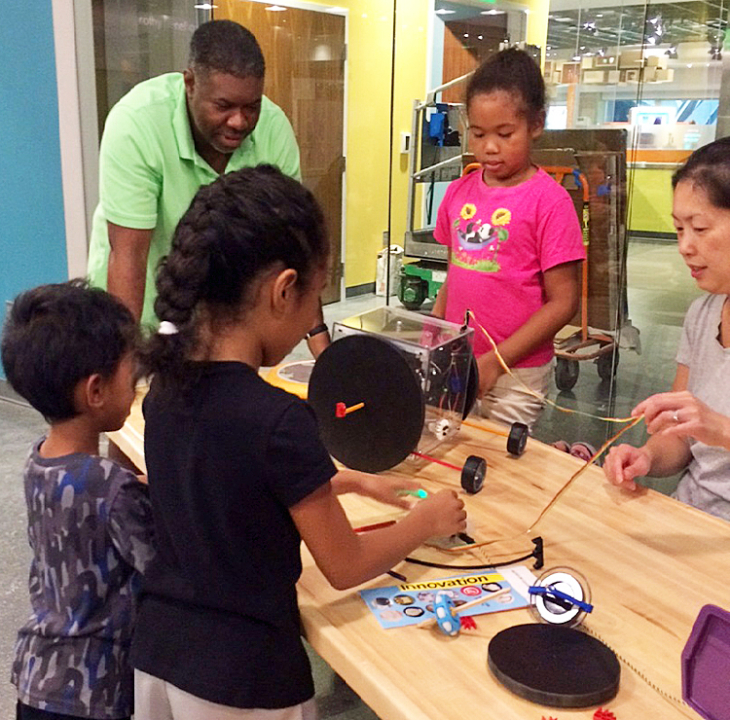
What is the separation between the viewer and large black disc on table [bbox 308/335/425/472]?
4.08 ft

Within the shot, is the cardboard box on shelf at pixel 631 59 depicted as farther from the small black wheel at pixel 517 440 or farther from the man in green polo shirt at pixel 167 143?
the small black wheel at pixel 517 440

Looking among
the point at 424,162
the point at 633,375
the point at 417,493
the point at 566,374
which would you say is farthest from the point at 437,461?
the point at 424,162

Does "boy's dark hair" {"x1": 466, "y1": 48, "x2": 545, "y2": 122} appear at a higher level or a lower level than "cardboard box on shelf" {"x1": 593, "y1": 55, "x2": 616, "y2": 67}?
lower

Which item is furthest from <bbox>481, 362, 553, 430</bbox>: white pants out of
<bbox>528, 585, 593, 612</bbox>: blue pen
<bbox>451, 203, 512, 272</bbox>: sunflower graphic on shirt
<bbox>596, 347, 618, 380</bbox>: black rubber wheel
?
<bbox>596, 347, 618, 380</bbox>: black rubber wheel

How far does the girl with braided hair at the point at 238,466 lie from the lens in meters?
0.88

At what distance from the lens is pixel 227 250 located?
34.9 inches

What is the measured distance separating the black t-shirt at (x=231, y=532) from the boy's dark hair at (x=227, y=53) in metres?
0.83

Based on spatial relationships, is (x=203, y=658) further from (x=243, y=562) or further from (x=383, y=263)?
(x=383, y=263)

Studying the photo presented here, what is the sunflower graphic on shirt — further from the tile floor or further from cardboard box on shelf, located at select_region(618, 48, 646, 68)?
cardboard box on shelf, located at select_region(618, 48, 646, 68)

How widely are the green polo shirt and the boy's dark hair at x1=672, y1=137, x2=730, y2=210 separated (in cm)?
75

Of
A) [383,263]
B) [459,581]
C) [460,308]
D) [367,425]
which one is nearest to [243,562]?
[459,581]

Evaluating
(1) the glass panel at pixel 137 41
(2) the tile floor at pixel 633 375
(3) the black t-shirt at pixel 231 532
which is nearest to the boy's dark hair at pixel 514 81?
(3) the black t-shirt at pixel 231 532

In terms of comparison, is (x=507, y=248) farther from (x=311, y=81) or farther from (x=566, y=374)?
(x=311, y=81)

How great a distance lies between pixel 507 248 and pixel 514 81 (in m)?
0.34
